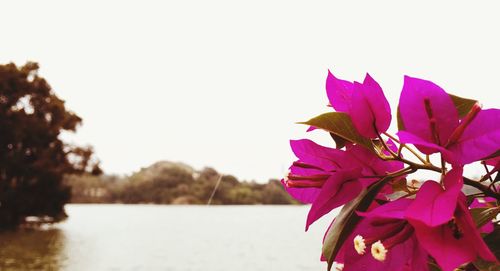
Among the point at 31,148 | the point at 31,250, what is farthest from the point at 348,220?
the point at 31,148

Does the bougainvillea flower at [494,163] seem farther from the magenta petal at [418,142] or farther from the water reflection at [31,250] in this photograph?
the water reflection at [31,250]

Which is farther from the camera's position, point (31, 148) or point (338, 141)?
point (31, 148)

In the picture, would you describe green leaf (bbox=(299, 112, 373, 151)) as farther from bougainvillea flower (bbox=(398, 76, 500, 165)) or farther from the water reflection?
the water reflection

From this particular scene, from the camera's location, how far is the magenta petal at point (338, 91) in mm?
227

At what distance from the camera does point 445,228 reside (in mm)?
175

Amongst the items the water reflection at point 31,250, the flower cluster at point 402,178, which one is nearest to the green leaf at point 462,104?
the flower cluster at point 402,178

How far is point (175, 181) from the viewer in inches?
950

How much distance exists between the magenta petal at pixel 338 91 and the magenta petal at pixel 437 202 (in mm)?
58

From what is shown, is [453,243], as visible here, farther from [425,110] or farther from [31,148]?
[31,148]

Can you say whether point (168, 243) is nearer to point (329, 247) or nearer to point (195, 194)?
point (195, 194)

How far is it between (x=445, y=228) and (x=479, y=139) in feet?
0.13

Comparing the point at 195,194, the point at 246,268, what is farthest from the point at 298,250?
the point at 195,194

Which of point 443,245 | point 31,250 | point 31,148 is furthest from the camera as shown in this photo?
point 31,148

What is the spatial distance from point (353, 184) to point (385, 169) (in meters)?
0.02
